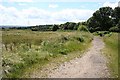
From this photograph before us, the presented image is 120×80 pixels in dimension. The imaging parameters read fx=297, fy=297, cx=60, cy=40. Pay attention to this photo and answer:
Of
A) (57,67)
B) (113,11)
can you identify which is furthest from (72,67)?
(113,11)

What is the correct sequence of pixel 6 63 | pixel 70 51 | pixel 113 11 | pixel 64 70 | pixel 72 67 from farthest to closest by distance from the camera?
1. pixel 113 11
2. pixel 70 51
3. pixel 72 67
4. pixel 64 70
5. pixel 6 63

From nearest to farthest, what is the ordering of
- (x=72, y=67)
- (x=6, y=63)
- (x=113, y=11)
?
(x=6, y=63) < (x=72, y=67) < (x=113, y=11)

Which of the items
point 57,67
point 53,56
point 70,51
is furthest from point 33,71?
point 70,51

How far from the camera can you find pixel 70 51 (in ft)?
80.1

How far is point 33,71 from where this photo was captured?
14.7 m

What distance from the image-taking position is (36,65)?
16250 mm

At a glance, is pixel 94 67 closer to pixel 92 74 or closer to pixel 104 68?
pixel 104 68

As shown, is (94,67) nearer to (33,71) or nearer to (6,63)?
(33,71)

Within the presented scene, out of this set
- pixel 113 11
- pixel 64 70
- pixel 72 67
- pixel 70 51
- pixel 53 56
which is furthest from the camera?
pixel 113 11

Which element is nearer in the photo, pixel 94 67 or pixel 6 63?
pixel 6 63

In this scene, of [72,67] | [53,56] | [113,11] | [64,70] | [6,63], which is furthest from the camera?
[113,11]

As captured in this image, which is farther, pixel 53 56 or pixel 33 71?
pixel 53 56

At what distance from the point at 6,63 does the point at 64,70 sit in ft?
10.1

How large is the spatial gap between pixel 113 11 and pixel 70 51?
8288 centimetres
